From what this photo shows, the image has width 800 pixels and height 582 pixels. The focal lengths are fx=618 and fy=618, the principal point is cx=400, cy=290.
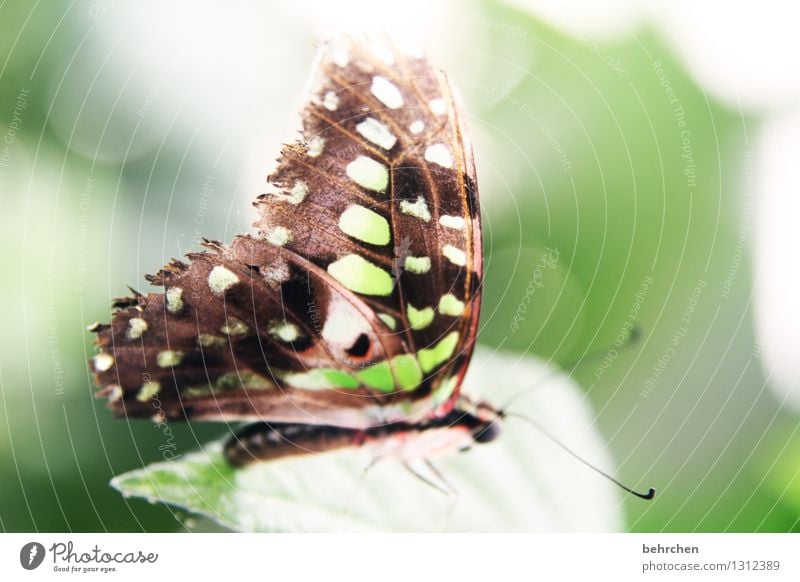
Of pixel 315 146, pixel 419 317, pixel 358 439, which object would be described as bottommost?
pixel 358 439

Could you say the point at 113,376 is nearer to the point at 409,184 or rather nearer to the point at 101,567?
the point at 101,567

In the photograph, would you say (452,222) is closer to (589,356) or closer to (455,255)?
(455,255)

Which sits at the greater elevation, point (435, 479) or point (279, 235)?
point (279, 235)

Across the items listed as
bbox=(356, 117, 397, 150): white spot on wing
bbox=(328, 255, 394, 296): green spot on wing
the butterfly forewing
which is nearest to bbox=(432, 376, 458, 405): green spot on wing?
the butterfly forewing

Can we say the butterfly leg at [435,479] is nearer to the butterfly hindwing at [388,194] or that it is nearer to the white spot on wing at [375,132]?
the butterfly hindwing at [388,194]

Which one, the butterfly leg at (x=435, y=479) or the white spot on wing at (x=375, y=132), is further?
the butterfly leg at (x=435, y=479)

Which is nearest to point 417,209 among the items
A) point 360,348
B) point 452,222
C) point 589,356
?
point 452,222

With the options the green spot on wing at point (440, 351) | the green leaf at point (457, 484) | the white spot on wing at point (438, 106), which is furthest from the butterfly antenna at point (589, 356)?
the white spot on wing at point (438, 106)
